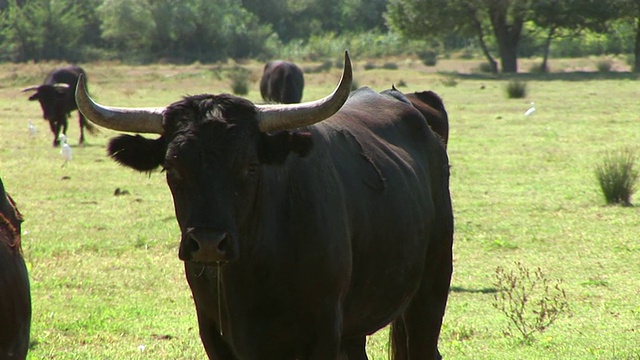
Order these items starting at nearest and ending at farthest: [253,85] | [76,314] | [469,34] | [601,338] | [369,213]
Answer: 1. [369,213]
2. [601,338]
3. [76,314]
4. [253,85]
5. [469,34]

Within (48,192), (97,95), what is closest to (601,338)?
(48,192)

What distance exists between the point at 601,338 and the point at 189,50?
67159 mm

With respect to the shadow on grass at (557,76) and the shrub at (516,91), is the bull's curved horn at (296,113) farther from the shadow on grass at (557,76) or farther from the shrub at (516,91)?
the shadow on grass at (557,76)

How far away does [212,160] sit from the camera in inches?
171

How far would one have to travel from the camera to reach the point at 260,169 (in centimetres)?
463

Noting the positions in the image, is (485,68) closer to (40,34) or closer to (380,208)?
(40,34)

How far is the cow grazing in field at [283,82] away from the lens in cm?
2497

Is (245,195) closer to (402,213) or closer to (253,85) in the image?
(402,213)

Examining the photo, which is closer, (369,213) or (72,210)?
(369,213)

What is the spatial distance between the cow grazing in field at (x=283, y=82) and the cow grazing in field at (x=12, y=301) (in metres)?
19.8

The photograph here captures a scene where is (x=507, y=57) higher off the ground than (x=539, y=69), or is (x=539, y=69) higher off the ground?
(x=507, y=57)

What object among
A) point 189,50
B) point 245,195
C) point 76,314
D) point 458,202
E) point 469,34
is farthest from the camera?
point 189,50

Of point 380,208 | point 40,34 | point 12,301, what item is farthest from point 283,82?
point 40,34

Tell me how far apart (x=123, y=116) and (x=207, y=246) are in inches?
36.4
